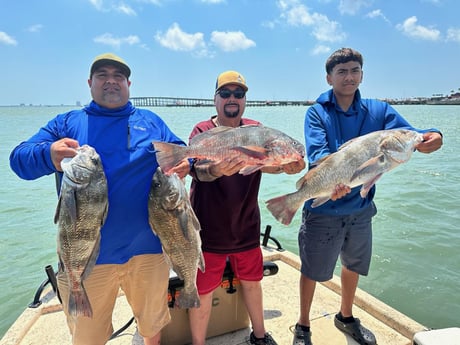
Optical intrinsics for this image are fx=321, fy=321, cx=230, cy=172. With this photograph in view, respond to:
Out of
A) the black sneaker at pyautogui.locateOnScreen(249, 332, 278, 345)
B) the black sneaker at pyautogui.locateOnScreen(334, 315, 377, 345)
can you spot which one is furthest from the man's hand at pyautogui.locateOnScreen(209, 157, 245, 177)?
the black sneaker at pyautogui.locateOnScreen(334, 315, 377, 345)

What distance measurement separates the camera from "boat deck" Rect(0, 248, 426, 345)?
3.40 meters

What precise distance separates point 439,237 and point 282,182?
24.6ft

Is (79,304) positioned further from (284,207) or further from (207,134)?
(284,207)

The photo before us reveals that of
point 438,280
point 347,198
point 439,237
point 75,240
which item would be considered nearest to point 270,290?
point 347,198

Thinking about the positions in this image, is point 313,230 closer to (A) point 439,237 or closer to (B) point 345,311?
(B) point 345,311

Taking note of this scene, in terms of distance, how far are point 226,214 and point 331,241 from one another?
3.62 ft

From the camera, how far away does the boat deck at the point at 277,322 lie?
3398 mm

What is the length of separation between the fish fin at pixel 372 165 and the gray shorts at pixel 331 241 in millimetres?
604

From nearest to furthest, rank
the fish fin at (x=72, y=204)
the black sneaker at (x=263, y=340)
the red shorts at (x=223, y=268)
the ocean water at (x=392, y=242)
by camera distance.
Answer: the fish fin at (x=72, y=204) < the red shorts at (x=223, y=268) < the black sneaker at (x=263, y=340) < the ocean water at (x=392, y=242)

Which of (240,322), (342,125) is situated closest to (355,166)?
(342,125)

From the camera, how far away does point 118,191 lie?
8.29ft

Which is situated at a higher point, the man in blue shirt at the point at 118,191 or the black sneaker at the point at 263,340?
the man in blue shirt at the point at 118,191

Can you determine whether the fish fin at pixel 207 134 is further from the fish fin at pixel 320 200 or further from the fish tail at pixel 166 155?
the fish fin at pixel 320 200

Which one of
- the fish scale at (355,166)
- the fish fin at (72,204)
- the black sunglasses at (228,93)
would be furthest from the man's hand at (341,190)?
the fish fin at (72,204)
